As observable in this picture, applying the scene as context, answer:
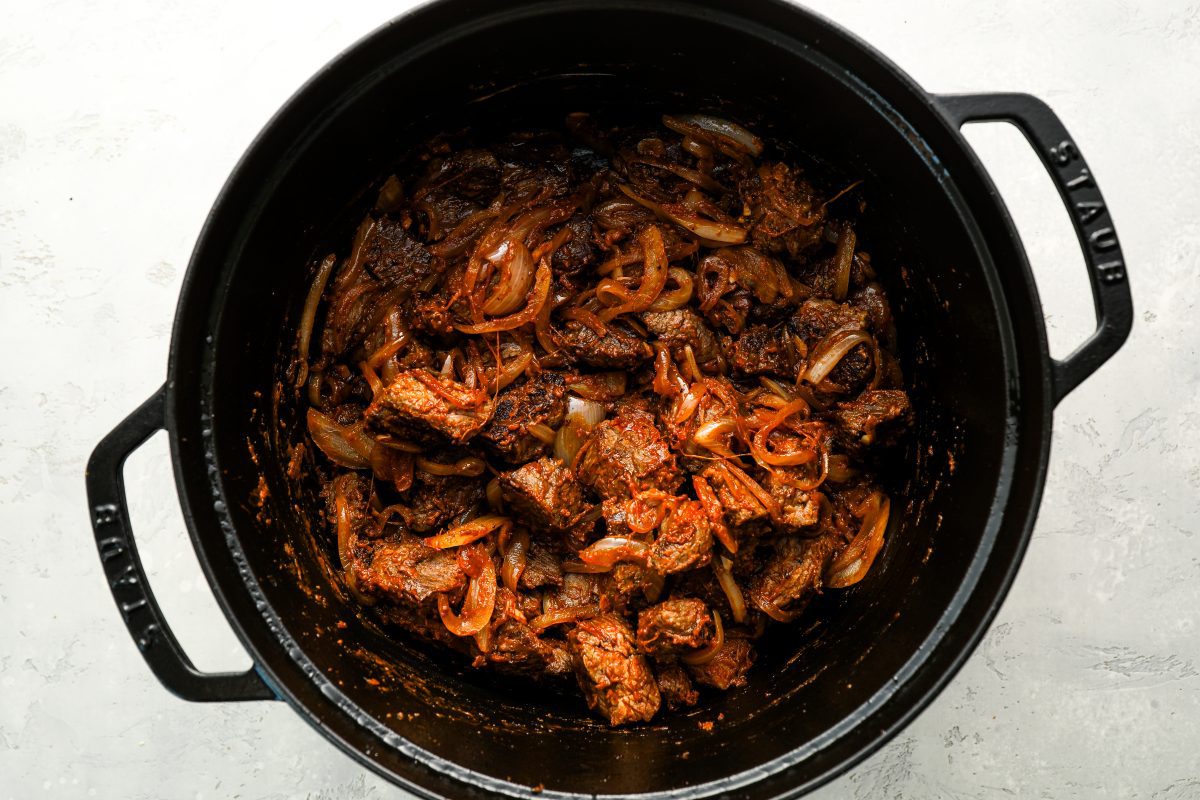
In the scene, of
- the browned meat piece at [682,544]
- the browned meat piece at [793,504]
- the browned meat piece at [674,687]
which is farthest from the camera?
the browned meat piece at [674,687]

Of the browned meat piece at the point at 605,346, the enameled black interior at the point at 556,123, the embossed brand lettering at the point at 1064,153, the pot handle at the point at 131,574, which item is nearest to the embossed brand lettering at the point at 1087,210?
the embossed brand lettering at the point at 1064,153

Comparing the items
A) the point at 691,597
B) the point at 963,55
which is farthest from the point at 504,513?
the point at 963,55

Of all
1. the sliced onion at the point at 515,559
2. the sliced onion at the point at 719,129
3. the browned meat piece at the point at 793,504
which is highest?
the sliced onion at the point at 719,129

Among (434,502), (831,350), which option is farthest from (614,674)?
(831,350)

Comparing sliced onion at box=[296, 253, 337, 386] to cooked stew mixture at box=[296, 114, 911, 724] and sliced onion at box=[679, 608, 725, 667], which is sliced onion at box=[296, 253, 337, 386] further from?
sliced onion at box=[679, 608, 725, 667]

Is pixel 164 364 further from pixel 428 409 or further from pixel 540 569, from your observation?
pixel 540 569

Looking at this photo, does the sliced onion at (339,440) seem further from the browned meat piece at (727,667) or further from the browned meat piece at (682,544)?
the browned meat piece at (727,667)
